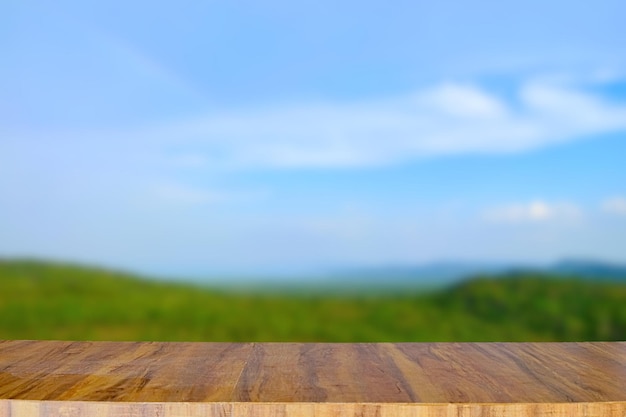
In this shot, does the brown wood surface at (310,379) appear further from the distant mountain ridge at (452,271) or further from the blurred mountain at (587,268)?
the blurred mountain at (587,268)

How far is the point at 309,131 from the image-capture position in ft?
11.5

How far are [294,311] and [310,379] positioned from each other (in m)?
2.35

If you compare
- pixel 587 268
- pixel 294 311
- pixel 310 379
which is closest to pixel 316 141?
pixel 294 311

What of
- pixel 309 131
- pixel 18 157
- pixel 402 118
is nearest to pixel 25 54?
pixel 18 157

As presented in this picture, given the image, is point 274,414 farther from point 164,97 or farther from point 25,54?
point 25,54

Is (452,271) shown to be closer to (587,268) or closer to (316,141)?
(587,268)

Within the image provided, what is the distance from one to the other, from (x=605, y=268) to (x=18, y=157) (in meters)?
2.83

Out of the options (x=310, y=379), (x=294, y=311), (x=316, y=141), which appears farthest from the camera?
(x=294, y=311)

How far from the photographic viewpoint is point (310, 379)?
1.25m

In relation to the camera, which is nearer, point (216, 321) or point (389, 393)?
point (389, 393)

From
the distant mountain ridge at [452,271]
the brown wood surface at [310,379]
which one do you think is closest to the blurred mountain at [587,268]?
the distant mountain ridge at [452,271]

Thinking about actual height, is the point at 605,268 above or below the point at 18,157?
below

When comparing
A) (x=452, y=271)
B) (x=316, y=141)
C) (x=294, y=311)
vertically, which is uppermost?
(x=316, y=141)

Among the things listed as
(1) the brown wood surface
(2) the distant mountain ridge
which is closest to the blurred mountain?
(2) the distant mountain ridge
